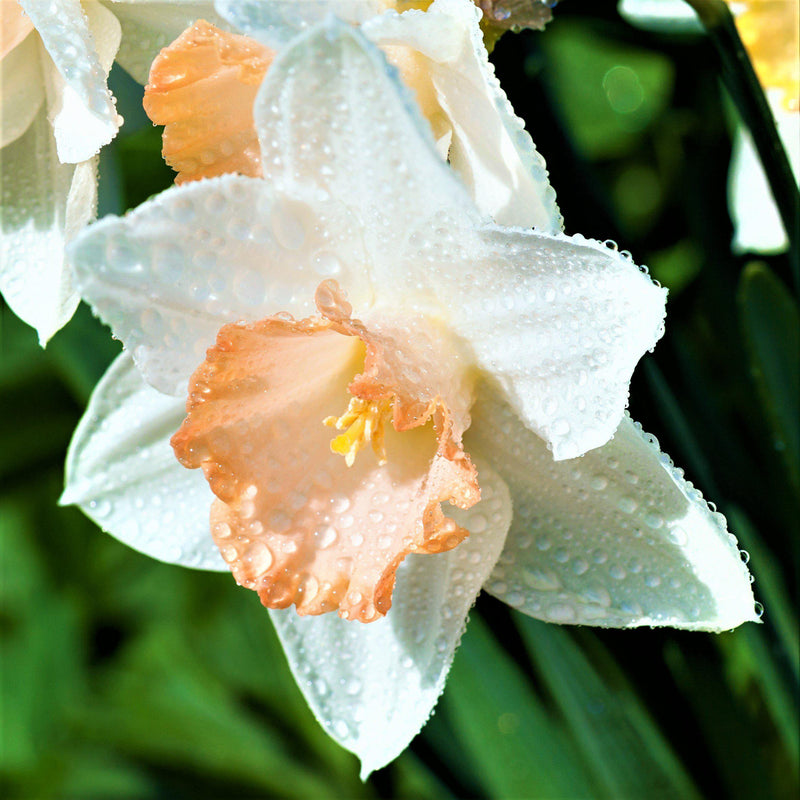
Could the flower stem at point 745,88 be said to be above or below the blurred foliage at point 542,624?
above

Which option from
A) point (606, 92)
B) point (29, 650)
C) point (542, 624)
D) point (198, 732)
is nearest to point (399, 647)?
point (542, 624)

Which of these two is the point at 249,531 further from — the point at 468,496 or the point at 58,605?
the point at 58,605

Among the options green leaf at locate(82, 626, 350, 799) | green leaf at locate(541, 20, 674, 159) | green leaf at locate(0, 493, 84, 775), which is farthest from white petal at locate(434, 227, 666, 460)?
green leaf at locate(0, 493, 84, 775)

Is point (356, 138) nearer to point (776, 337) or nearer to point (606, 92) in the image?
point (776, 337)

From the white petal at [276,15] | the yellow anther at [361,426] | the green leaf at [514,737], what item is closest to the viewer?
the white petal at [276,15]

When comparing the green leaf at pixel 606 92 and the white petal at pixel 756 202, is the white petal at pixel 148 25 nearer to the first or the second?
the white petal at pixel 756 202

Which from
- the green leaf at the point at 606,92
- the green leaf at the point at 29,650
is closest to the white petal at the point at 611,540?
the green leaf at the point at 606,92
